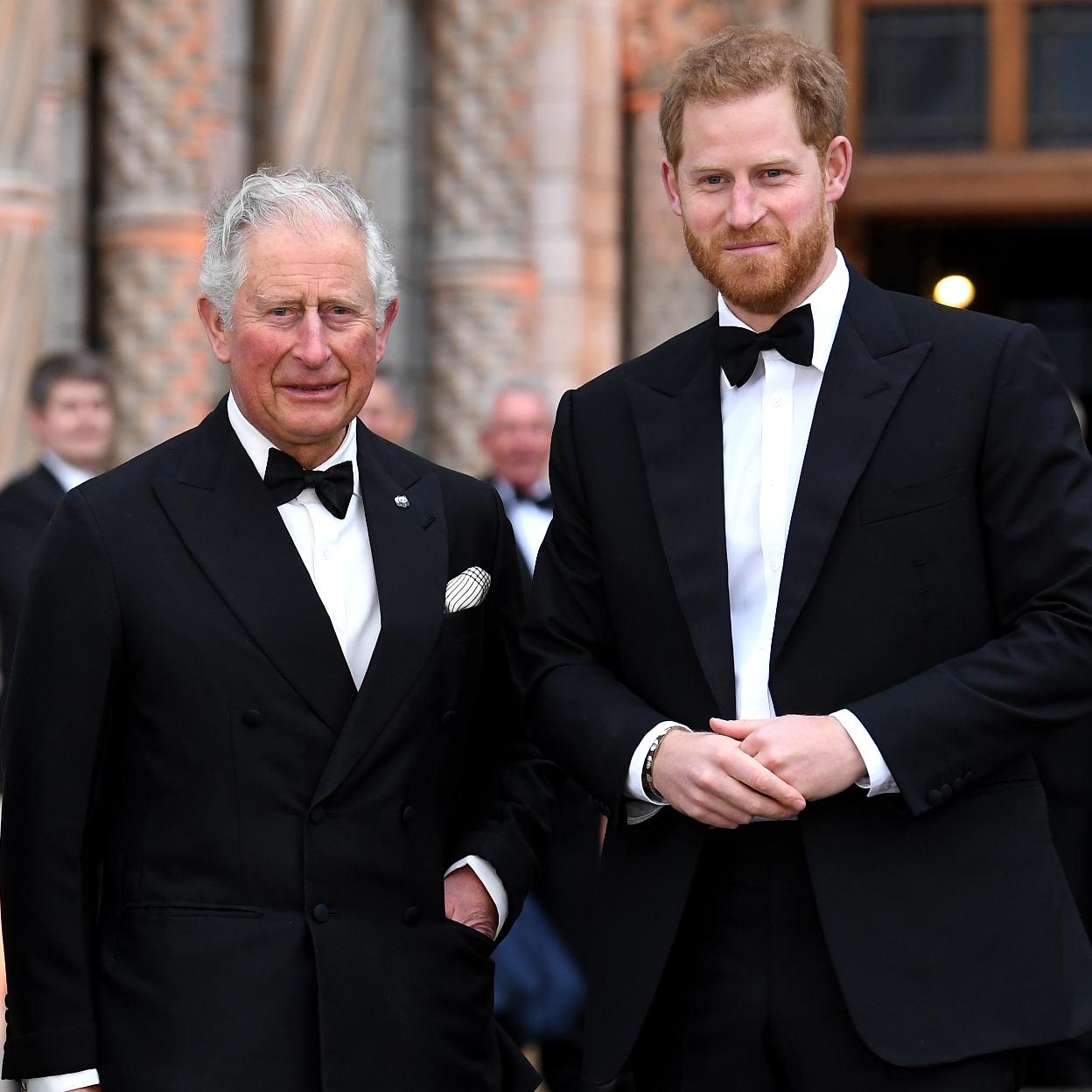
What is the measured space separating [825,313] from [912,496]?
33 centimetres

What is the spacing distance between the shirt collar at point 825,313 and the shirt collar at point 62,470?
8.98 feet

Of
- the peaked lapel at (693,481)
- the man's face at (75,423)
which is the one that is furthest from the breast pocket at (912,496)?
the man's face at (75,423)

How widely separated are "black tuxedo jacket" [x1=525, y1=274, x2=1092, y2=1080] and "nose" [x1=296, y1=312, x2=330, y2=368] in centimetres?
52

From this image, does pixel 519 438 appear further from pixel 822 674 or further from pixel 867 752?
pixel 867 752

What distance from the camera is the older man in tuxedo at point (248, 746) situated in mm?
3182

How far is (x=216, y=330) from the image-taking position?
337cm

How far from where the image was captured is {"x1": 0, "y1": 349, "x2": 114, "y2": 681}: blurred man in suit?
5.36 meters

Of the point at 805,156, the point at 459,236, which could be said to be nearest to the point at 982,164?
the point at 459,236

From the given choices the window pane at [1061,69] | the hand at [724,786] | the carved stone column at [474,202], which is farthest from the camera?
the window pane at [1061,69]

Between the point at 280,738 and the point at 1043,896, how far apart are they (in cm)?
114

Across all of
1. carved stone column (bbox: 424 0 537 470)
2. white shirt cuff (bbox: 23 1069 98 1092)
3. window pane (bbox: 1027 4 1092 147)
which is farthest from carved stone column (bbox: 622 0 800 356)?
white shirt cuff (bbox: 23 1069 98 1092)

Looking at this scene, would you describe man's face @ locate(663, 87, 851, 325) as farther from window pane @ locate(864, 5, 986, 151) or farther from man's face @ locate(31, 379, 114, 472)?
window pane @ locate(864, 5, 986, 151)

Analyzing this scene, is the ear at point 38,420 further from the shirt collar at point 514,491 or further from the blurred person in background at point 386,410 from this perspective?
the shirt collar at point 514,491

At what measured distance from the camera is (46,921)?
3166mm
